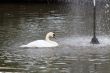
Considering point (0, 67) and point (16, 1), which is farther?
point (16, 1)

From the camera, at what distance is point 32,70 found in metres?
12.8

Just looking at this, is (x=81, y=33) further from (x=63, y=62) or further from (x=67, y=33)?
(x=63, y=62)

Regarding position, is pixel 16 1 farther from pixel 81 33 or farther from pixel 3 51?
pixel 3 51

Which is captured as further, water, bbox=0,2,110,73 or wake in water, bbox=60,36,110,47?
wake in water, bbox=60,36,110,47

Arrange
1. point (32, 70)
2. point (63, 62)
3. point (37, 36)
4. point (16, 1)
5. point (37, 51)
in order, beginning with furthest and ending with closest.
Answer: point (16, 1), point (37, 36), point (37, 51), point (63, 62), point (32, 70)

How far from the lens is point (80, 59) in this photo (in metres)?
14.4

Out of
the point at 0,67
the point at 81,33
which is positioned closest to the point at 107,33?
the point at 81,33

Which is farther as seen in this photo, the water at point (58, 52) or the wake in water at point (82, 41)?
the wake in water at point (82, 41)

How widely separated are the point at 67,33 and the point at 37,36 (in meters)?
1.57

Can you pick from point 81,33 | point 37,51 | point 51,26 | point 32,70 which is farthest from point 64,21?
point 32,70

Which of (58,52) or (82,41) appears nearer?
(58,52)

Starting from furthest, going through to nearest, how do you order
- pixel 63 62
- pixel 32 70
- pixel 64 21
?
pixel 64 21 → pixel 63 62 → pixel 32 70

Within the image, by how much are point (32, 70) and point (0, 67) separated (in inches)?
41.1

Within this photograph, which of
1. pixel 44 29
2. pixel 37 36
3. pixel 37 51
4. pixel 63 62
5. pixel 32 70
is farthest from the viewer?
A: pixel 44 29
